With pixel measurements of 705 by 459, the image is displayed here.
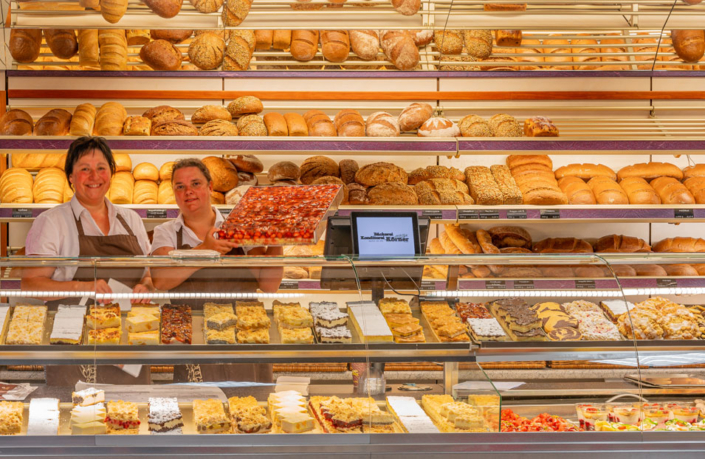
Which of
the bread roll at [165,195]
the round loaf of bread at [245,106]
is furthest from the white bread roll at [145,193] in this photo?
the round loaf of bread at [245,106]

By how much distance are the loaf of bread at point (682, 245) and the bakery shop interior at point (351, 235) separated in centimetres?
2

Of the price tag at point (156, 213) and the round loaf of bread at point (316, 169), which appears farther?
the round loaf of bread at point (316, 169)

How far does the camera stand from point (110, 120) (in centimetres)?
432

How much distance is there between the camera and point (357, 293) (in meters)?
2.70

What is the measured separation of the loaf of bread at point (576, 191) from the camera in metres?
4.59

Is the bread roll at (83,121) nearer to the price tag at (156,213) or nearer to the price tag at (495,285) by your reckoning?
the price tag at (156,213)

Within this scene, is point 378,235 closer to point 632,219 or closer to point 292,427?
point 292,427

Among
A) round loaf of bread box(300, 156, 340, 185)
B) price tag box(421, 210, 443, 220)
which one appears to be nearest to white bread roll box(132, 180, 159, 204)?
round loaf of bread box(300, 156, 340, 185)

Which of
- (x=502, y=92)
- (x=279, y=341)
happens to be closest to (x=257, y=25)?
(x=502, y=92)

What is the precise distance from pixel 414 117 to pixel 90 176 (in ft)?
7.22

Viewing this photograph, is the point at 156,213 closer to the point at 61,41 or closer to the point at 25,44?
the point at 61,41

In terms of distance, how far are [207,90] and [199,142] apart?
90cm

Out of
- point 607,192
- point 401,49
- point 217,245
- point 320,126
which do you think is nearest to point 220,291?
point 217,245

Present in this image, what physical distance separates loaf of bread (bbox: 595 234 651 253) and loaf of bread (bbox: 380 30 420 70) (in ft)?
6.35
